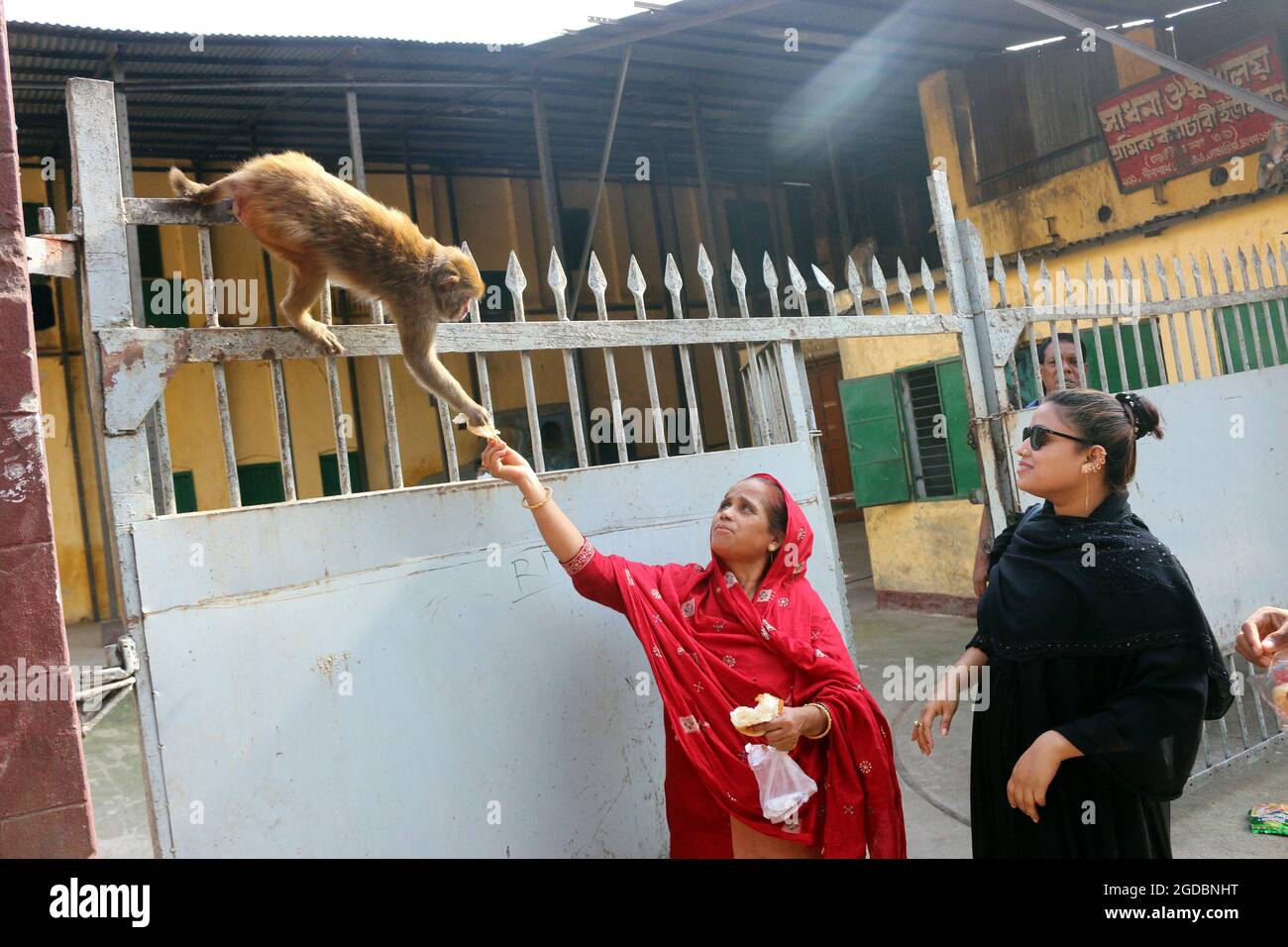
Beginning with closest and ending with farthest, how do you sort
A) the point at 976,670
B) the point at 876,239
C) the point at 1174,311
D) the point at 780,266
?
the point at 976,670, the point at 1174,311, the point at 876,239, the point at 780,266

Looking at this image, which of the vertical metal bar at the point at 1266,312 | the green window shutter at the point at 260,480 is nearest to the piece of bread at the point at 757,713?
the vertical metal bar at the point at 1266,312

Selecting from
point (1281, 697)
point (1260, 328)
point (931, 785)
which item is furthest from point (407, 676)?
point (1260, 328)

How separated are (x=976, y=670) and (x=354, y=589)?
1.64 metres

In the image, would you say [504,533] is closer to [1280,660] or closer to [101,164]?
[101,164]

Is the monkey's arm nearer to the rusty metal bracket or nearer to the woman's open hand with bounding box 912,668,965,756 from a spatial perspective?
the rusty metal bracket

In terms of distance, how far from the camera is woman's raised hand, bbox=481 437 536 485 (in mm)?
2457

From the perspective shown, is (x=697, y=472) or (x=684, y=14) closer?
(x=697, y=472)

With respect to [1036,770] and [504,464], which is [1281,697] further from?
[504,464]

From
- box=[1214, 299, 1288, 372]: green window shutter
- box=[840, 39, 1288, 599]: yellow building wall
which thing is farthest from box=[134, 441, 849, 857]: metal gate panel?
box=[840, 39, 1288, 599]: yellow building wall

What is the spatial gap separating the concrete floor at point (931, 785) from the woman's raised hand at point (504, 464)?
1.91m

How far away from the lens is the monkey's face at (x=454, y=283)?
258cm

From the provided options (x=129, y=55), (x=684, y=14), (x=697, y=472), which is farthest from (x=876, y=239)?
(x=697, y=472)

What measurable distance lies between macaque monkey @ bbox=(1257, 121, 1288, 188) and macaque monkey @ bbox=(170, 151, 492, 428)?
751cm

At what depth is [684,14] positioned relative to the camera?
845 centimetres
